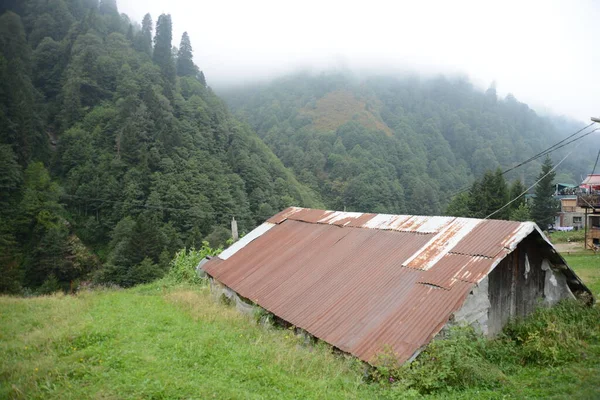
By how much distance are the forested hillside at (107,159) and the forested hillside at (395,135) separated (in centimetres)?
2400

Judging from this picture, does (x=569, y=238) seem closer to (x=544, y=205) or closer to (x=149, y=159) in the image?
(x=544, y=205)

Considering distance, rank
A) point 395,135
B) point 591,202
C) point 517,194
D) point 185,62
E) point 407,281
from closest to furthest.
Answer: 1. point 407,281
2. point 591,202
3. point 517,194
4. point 185,62
5. point 395,135

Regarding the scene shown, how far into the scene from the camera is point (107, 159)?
61969 millimetres

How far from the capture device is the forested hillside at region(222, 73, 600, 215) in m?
97.8

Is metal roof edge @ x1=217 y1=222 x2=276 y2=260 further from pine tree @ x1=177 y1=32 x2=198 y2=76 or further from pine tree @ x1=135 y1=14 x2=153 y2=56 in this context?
pine tree @ x1=177 y1=32 x2=198 y2=76

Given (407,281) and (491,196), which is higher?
(407,281)

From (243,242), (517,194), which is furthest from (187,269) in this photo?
(517,194)

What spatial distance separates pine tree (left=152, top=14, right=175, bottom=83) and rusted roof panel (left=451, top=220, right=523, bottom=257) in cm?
9105

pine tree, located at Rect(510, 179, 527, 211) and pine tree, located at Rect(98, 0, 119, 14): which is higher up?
pine tree, located at Rect(98, 0, 119, 14)

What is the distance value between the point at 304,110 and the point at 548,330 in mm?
141033

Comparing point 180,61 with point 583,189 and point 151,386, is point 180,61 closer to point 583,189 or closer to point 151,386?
point 583,189

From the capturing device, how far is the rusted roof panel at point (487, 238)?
→ 8289mm

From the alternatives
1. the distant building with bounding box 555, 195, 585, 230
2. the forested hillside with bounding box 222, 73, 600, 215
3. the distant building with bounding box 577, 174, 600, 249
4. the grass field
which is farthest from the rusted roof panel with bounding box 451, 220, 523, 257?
the forested hillside with bounding box 222, 73, 600, 215

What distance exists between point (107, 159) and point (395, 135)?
94.5m
